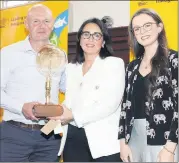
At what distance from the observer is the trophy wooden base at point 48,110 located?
2.02 meters

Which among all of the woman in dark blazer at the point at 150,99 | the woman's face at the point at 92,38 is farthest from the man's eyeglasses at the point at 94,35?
the woman in dark blazer at the point at 150,99

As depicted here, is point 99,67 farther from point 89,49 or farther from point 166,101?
point 166,101

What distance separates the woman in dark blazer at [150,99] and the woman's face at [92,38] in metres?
0.23

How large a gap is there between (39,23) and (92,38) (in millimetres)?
541

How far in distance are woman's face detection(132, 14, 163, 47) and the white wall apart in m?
1.92

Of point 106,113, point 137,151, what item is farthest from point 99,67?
point 137,151

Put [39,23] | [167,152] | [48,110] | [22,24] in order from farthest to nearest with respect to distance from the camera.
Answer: [22,24], [39,23], [48,110], [167,152]

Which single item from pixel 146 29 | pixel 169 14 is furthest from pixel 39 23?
pixel 169 14

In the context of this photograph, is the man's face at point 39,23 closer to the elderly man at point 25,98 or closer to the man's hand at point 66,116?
the elderly man at point 25,98

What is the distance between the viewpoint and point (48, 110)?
6.68 ft

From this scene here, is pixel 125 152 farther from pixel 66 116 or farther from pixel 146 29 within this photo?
pixel 146 29

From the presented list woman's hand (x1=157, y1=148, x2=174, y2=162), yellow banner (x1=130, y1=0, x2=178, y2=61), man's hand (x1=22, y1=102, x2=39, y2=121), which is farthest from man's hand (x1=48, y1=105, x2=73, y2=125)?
yellow banner (x1=130, y1=0, x2=178, y2=61)

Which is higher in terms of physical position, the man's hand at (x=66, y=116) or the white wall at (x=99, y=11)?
the white wall at (x=99, y=11)

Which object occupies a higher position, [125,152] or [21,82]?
[21,82]
